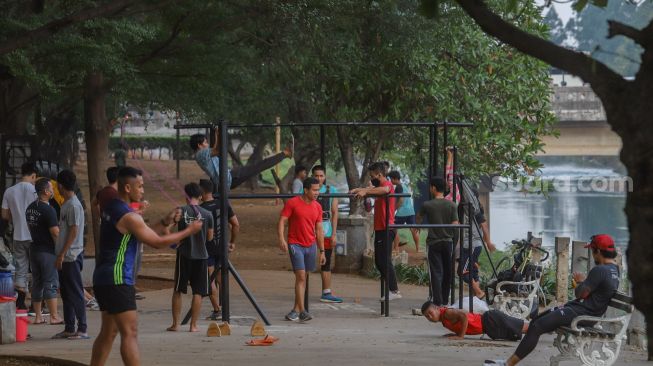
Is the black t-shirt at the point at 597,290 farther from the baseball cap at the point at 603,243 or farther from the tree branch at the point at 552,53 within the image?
the tree branch at the point at 552,53

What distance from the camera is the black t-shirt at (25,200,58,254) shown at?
489 inches

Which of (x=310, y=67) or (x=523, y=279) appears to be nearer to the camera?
(x=523, y=279)

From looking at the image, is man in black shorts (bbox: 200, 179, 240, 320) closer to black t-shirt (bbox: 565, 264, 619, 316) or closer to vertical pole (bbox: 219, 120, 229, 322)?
vertical pole (bbox: 219, 120, 229, 322)

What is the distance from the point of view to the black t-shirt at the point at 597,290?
1043 cm

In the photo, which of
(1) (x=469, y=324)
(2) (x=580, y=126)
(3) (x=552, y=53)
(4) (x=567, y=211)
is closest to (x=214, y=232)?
(1) (x=469, y=324)

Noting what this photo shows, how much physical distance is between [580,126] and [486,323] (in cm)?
4133

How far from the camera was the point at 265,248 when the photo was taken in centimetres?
2919

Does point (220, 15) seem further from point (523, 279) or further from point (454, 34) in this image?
point (523, 279)

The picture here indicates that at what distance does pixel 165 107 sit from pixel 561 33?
11857cm

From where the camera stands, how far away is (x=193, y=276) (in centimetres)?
1268

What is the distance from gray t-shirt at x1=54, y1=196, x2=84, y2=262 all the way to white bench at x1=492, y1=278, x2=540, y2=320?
5082 mm

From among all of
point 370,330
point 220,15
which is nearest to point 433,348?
point 370,330

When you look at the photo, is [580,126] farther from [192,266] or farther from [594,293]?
[594,293]

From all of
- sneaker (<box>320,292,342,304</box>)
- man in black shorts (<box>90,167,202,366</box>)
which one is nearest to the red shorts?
sneaker (<box>320,292,342,304</box>)
